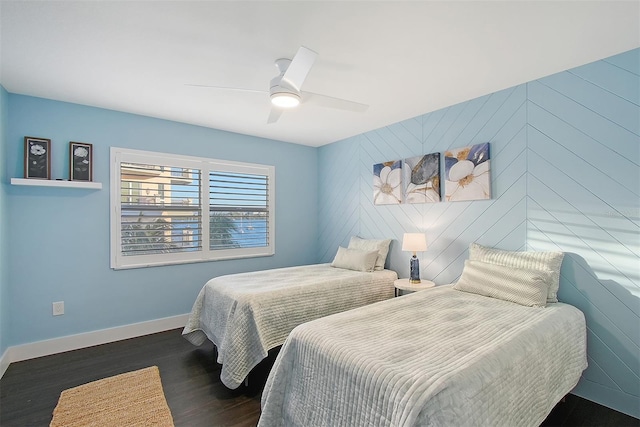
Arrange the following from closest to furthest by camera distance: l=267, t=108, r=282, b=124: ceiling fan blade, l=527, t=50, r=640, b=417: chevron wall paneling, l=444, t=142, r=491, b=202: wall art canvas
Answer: l=527, t=50, r=640, b=417: chevron wall paneling → l=267, t=108, r=282, b=124: ceiling fan blade → l=444, t=142, r=491, b=202: wall art canvas

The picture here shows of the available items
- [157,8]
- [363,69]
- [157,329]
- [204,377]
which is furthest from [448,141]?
[157,329]

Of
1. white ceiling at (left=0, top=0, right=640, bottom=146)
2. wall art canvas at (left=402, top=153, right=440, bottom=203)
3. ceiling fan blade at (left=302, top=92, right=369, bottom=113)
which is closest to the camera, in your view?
white ceiling at (left=0, top=0, right=640, bottom=146)

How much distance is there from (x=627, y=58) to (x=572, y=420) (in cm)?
250

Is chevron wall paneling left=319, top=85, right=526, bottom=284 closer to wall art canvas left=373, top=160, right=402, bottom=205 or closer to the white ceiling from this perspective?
wall art canvas left=373, top=160, right=402, bottom=205

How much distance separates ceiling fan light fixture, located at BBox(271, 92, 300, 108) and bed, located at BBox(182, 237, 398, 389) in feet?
4.90

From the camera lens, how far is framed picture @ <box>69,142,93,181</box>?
2959mm

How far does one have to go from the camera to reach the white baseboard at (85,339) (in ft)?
9.00

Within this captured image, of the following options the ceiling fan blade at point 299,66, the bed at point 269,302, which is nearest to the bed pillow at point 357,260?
the bed at point 269,302

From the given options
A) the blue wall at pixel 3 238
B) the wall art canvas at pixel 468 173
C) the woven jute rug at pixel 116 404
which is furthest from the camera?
the wall art canvas at pixel 468 173

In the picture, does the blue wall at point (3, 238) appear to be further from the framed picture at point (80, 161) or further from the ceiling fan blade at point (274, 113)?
the ceiling fan blade at point (274, 113)

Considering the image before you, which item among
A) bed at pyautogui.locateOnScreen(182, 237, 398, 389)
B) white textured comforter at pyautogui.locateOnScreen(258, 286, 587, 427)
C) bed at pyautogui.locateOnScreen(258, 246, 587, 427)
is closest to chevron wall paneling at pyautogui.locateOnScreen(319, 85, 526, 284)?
bed at pyautogui.locateOnScreen(182, 237, 398, 389)

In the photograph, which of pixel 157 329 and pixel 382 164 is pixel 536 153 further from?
pixel 157 329

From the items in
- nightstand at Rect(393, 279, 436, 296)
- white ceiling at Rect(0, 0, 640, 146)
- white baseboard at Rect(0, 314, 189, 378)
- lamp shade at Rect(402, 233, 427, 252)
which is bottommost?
A: white baseboard at Rect(0, 314, 189, 378)

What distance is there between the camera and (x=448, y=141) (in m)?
3.18
